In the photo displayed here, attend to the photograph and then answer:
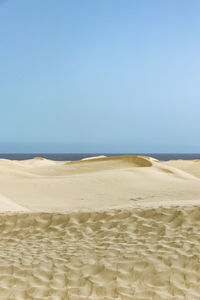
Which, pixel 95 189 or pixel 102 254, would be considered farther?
pixel 95 189

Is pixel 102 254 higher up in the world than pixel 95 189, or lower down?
lower down

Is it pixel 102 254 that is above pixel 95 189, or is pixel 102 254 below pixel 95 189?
below

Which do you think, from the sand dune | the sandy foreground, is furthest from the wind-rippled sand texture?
the sand dune

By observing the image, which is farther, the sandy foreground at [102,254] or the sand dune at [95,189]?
the sand dune at [95,189]

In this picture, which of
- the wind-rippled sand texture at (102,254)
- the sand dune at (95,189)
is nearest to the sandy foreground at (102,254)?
the wind-rippled sand texture at (102,254)

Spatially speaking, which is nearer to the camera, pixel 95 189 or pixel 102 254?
pixel 102 254

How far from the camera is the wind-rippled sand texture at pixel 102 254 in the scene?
5418 millimetres

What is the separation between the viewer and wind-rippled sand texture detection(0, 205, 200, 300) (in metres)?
5.42

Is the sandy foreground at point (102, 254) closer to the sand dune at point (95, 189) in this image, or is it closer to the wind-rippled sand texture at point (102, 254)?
the wind-rippled sand texture at point (102, 254)

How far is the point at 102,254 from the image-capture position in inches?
261

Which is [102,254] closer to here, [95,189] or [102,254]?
[102,254]

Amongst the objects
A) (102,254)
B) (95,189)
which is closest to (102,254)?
(102,254)

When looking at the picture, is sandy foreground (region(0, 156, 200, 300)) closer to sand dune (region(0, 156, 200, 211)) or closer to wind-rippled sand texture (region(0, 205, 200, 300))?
wind-rippled sand texture (region(0, 205, 200, 300))

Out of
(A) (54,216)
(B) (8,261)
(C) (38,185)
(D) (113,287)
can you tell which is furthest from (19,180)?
(D) (113,287)
